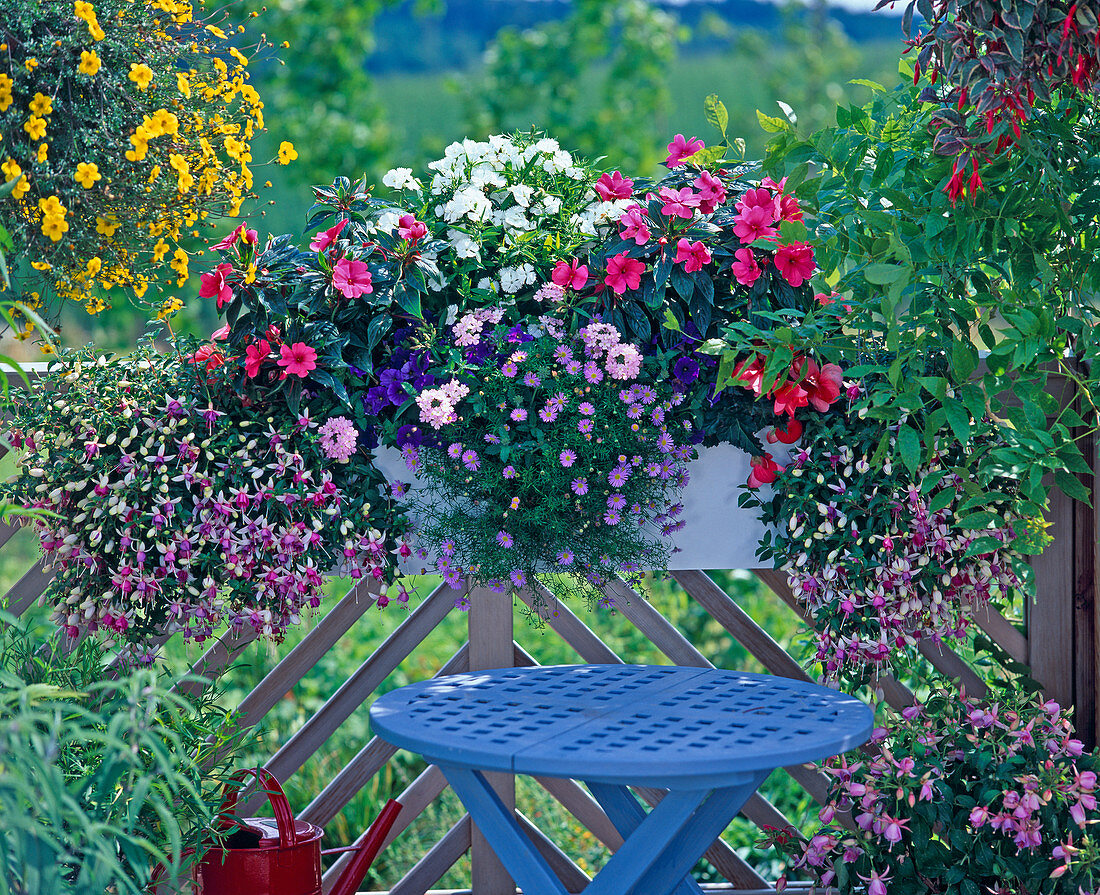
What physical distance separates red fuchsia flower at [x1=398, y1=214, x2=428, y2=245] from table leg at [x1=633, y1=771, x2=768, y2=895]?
1.14 meters

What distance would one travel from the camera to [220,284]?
1922 millimetres

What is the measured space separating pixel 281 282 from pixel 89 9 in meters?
0.61

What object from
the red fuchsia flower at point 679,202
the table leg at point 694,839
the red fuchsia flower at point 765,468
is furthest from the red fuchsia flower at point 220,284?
the table leg at point 694,839

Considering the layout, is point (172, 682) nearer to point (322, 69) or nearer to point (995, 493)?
point (995, 493)

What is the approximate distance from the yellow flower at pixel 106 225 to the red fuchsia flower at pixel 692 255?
3.82ft

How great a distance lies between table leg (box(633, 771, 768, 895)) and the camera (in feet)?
5.15

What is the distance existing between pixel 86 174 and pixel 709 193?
120 cm

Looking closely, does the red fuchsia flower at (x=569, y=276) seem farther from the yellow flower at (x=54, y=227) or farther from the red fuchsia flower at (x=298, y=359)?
the yellow flower at (x=54, y=227)

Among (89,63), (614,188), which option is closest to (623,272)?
(614,188)

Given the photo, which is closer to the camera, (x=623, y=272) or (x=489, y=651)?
(x=623, y=272)

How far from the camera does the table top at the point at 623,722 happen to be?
1386 millimetres

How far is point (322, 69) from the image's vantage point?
17.9 feet

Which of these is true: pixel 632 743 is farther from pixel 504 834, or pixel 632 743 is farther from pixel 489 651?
pixel 489 651

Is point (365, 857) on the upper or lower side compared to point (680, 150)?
lower
